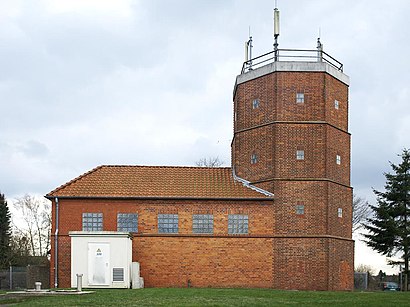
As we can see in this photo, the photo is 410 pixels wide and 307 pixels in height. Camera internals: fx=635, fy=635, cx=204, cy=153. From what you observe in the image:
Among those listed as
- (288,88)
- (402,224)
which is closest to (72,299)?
(288,88)

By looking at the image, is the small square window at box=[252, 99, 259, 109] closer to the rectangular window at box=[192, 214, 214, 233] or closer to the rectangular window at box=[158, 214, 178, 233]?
the rectangular window at box=[192, 214, 214, 233]

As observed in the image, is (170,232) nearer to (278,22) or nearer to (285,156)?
(285,156)

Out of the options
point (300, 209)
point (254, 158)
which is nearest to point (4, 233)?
point (254, 158)

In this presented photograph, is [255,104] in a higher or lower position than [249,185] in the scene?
higher

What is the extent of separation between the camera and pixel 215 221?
34312mm

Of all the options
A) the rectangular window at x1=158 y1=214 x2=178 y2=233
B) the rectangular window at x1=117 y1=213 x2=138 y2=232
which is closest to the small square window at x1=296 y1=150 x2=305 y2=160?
the rectangular window at x1=158 y1=214 x2=178 y2=233

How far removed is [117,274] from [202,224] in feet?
18.3

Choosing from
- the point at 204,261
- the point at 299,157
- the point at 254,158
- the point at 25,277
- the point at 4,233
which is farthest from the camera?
the point at 4,233

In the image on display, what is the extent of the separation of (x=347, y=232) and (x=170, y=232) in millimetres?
9829

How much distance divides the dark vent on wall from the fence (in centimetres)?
533

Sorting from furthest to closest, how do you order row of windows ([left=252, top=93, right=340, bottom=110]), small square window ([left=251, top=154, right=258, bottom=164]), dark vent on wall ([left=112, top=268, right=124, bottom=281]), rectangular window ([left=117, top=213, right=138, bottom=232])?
1. small square window ([left=251, top=154, right=258, bottom=164])
2. row of windows ([left=252, top=93, right=340, bottom=110])
3. rectangular window ([left=117, top=213, right=138, bottom=232])
4. dark vent on wall ([left=112, top=268, right=124, bottom=281])

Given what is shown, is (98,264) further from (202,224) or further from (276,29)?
(276,29)

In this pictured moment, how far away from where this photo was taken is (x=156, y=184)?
35.4 metres

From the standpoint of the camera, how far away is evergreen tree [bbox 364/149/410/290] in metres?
45.5
